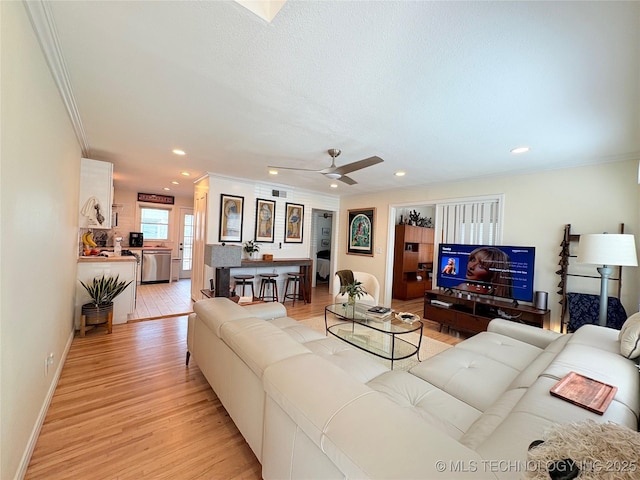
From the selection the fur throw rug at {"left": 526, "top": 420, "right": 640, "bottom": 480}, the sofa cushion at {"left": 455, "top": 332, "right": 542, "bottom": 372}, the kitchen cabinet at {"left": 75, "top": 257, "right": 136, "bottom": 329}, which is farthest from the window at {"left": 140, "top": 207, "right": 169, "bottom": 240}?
the fur throw rug at {"left": 526, "top": 420, "right": 640, "bottom": 480}

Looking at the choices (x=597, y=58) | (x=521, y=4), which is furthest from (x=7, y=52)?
(x=597, y=58)

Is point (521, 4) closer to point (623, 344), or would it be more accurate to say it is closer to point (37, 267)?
point (623, 344)

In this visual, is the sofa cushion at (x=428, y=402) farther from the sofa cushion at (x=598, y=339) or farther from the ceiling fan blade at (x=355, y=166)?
the ceiling fan blade at (x=355, y=166)

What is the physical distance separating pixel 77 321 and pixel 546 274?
6.30 metres

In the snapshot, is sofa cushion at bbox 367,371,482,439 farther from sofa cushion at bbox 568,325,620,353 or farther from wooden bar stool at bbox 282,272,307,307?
wooden bar stool at bbox 282,272,307,307

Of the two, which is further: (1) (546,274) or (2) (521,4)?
(1) (546,274)

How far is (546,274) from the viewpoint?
11.5ft

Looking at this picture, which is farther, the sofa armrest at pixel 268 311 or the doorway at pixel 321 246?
the doorway at pixel 321 246

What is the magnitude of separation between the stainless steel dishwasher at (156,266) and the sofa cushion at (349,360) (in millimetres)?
6247

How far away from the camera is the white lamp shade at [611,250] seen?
8.03ft

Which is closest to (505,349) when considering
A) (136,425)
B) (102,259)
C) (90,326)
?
(136,425)

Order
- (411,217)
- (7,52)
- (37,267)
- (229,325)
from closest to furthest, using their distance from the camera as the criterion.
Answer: (7,52) → (37,267) → (229,325) → (411,217)

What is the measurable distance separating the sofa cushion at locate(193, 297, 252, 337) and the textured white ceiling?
170cm

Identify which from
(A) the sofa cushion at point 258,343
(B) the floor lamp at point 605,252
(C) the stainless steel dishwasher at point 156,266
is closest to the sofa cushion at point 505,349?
(B) the floor lamp at point 605,252
